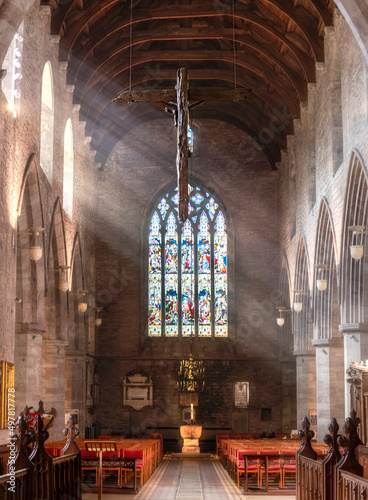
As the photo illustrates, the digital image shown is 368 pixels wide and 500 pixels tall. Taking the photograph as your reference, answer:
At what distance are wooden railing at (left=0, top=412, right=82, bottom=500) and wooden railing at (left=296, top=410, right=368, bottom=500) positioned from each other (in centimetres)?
311

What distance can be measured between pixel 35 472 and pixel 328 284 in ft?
40.1

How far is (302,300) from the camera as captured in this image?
74.5 ft

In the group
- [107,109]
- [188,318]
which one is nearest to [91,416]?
[188,318]

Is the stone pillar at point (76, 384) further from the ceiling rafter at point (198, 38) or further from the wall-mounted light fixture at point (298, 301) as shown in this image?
the ceiling rafter at point (198, 38)

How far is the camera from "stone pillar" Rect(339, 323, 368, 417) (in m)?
15.2

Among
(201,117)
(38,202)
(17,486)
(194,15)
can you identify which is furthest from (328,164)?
(17,486)

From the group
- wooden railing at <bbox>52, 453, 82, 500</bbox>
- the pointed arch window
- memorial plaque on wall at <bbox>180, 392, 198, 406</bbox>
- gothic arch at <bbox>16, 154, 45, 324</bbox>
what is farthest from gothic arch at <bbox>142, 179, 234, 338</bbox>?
wooden railing at <bbox>52, 453, 82, 500</bbox>

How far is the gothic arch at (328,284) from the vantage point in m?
18.5

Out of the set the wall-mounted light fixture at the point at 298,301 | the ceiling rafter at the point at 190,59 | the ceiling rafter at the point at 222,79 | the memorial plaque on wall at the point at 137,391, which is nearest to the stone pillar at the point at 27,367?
the wall-mounted light fixture at the point at 298,301

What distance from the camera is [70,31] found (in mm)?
18922

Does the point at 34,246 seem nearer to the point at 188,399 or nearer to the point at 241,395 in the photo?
the point at 188,399

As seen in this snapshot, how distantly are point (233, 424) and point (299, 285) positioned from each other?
6.28 metres

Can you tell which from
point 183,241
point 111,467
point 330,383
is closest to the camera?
point 111,467

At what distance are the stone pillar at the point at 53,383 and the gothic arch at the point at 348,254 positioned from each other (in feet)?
24.5
